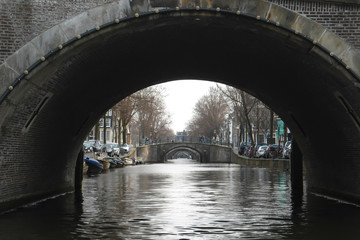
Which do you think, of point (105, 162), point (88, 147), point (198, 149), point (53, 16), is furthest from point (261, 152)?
point (53, 16)

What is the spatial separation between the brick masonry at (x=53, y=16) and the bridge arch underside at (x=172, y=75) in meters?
0.56

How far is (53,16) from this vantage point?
12.5m

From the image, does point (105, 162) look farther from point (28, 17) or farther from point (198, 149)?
point (198, 149)

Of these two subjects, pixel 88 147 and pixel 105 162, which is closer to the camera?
Answer: pixel 105 162

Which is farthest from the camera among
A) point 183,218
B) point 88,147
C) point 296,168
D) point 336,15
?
point 88,147

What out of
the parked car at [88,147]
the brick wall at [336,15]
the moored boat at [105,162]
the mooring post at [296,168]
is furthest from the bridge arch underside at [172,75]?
the parked car at [88,147]

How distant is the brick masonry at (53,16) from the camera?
12414 mm

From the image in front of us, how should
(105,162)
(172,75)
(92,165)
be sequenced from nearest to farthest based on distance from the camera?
(172,75) < (92,165) < (105,162)

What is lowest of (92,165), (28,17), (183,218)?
(183,218)

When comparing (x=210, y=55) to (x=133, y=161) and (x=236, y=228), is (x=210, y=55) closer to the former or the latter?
(x=236, y=228)

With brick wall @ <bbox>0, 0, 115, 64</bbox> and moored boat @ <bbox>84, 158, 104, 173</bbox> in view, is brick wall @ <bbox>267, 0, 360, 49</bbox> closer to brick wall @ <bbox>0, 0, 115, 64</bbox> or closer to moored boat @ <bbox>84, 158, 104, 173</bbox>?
brick wall @ <bbox>0, 0, 115, 64</bbox>

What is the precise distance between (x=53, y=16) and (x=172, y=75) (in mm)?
7869

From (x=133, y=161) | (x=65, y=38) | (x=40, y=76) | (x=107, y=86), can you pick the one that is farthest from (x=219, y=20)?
(x=133, y=161)

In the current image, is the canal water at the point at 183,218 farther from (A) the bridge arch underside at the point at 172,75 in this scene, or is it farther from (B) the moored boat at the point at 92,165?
(B) the moored boat at the point at 92,165
